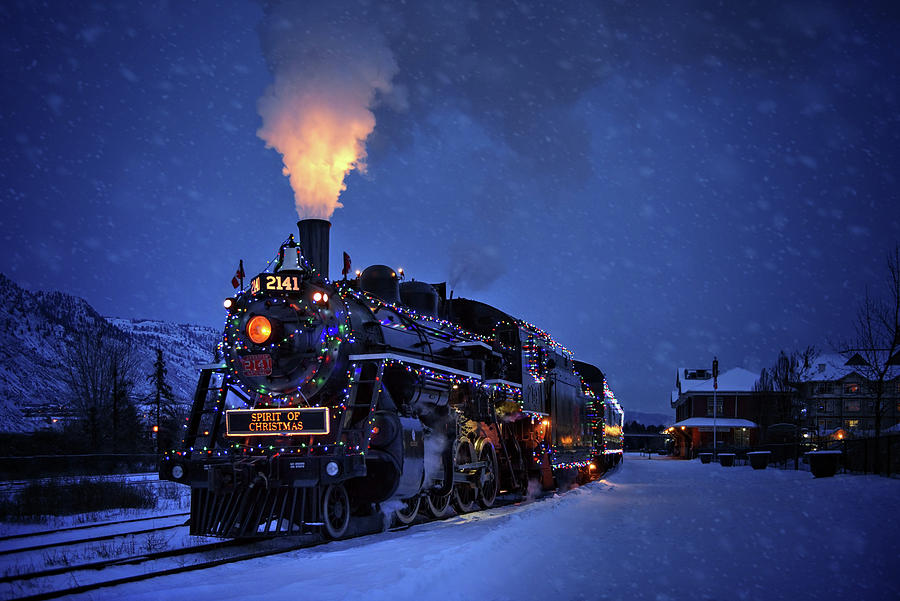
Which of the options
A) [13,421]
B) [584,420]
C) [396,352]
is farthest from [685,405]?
[396,352]

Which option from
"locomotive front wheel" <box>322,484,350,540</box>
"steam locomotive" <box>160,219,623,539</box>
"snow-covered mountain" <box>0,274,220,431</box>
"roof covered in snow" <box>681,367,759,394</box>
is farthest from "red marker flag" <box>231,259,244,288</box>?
"roof covered in snow" <box>681,367,759,394</box>

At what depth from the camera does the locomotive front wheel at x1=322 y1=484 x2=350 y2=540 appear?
8.64m

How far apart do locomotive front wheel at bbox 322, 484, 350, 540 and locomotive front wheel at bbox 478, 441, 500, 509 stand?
12.0 feet

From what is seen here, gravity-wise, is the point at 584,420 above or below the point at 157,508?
above

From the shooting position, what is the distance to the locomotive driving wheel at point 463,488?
11.4 meters

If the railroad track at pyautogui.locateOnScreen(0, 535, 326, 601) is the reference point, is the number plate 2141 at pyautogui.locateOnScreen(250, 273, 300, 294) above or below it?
above

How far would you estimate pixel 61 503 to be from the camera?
13.1 m

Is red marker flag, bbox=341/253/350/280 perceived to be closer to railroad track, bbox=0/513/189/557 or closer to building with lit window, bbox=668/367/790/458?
railroad track, bbox=0/513/189/557

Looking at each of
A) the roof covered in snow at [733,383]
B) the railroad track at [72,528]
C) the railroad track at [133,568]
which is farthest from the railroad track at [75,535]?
the roof covered in snow at [733,383]

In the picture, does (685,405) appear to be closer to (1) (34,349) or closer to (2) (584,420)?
(2) (584,420)

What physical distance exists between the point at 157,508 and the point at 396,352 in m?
6.98

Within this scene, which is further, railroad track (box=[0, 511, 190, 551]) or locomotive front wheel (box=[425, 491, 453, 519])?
locomotive front wheel (box=[425, 491, 453, 519])

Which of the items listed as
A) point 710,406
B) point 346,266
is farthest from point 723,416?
point 346,266

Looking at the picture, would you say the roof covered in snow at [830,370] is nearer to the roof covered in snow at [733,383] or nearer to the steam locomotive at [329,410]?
the roof covered in snow at [733,383]
